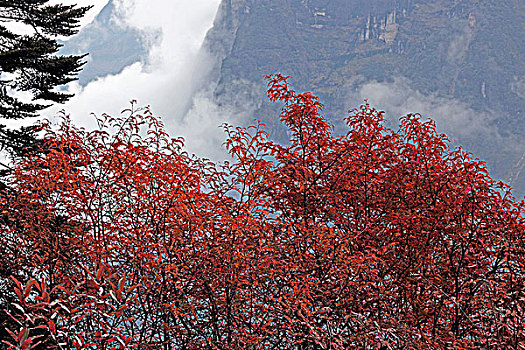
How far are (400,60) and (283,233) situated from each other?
155 m

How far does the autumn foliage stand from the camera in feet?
11.2

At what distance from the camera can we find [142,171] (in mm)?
4070

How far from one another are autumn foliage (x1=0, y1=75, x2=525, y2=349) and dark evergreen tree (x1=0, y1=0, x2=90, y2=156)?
17.5 ft

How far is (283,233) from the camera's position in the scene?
152 inches

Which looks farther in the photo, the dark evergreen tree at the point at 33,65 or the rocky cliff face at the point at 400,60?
the rocky cliff face at the point at 400,60

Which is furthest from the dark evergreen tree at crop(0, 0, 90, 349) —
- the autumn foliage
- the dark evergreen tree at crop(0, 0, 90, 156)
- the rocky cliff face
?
the rocky cliff face

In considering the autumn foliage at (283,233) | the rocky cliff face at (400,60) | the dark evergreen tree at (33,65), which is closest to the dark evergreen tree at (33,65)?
the dark evergreen tree at (33,65)

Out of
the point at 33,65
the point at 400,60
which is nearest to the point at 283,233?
the point at 33,65

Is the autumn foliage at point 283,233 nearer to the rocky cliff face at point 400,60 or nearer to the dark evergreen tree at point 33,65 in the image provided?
the dark evergreen tree at point 33,65

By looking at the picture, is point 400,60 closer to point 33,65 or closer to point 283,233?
point 33,65

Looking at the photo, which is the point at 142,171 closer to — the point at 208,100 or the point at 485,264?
the point at 485,264

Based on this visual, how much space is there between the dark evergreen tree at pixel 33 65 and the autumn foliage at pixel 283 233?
210 inches

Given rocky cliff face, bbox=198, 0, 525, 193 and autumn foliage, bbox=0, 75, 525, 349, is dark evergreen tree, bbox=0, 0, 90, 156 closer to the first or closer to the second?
autumn foliage, bbox=0, 75, 525, 349

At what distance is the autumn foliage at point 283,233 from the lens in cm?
342
